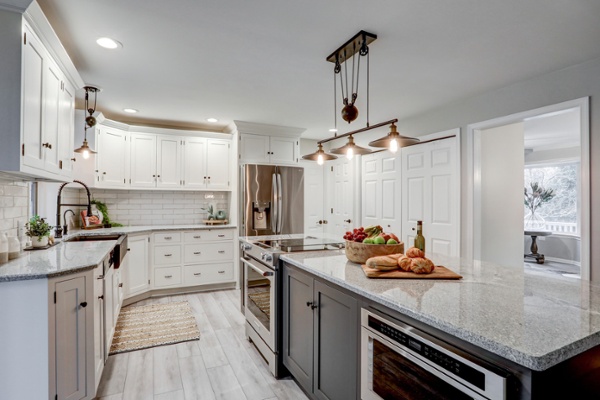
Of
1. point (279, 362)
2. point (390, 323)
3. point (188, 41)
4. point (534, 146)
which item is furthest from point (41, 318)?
point (534, 146)

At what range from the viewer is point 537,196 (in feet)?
24.4

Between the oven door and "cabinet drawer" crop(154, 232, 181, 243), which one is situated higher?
"cabinet drawer" crop(154, 232, 181, 243)

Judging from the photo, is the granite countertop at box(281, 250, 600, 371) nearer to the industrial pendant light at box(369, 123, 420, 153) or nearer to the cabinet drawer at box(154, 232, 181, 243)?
the industrial pendant light at box(369, 123, 420, 153)

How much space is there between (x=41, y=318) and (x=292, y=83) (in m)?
2.66

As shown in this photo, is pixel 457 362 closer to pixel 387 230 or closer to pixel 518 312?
pixel 518 312

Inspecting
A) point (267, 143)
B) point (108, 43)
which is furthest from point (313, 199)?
point (108, 43)

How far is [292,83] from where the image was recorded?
3.17m

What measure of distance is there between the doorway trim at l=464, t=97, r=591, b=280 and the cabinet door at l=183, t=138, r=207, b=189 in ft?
11.8

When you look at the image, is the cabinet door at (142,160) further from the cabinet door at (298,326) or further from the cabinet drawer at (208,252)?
the cabinet door at (298,326)

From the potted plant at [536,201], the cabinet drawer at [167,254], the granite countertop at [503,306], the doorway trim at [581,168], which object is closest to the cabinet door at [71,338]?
the granite countertop at [503,306]

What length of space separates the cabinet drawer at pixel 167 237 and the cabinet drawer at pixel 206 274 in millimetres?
417

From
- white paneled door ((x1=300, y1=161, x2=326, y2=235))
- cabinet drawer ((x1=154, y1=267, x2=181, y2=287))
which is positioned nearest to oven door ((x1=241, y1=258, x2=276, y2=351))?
cabinet drawer ((x1=154, y1=267, x2=181, y2=287))

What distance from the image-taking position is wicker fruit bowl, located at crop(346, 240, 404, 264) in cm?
195

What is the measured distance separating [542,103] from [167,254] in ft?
15.1
